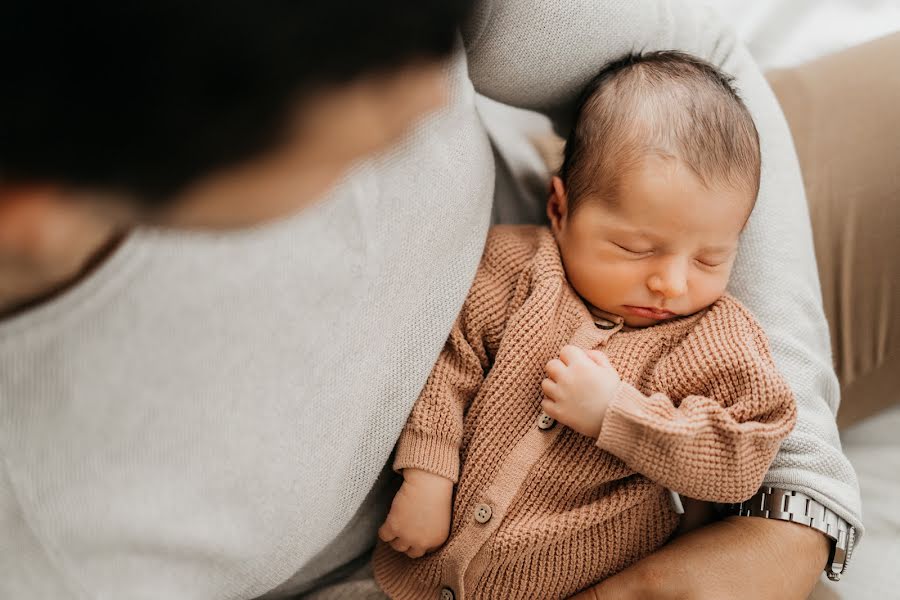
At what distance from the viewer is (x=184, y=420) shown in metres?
0.59

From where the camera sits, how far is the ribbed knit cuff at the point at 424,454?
79 cm

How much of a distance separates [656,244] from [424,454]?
0.35 meters

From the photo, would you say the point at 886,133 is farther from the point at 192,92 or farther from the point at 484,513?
the point at 192,92

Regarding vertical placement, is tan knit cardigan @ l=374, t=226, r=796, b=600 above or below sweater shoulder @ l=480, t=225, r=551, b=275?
below

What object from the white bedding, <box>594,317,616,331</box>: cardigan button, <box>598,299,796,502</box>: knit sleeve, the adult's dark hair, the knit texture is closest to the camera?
the adult's dark hair

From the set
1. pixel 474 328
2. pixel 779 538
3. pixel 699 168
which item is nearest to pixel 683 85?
pixel 699 168

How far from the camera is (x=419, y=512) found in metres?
0.80

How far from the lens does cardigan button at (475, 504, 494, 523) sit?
0.79 metres

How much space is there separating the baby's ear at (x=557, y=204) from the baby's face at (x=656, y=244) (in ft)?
0.10

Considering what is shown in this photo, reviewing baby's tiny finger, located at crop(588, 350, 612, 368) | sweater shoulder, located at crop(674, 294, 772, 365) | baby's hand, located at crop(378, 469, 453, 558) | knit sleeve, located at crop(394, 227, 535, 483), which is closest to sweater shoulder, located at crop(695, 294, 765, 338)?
sweater shoulder, located at crop(674, 294, 772, 365)

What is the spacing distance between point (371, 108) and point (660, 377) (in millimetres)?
585

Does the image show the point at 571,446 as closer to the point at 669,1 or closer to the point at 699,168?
the point at 699,168

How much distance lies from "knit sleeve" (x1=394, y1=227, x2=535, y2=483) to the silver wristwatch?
0.34 m

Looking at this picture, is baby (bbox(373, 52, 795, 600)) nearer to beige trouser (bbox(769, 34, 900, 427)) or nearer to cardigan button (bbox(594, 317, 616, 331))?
cardigan button (bbox(594, 317, 616, 331))
